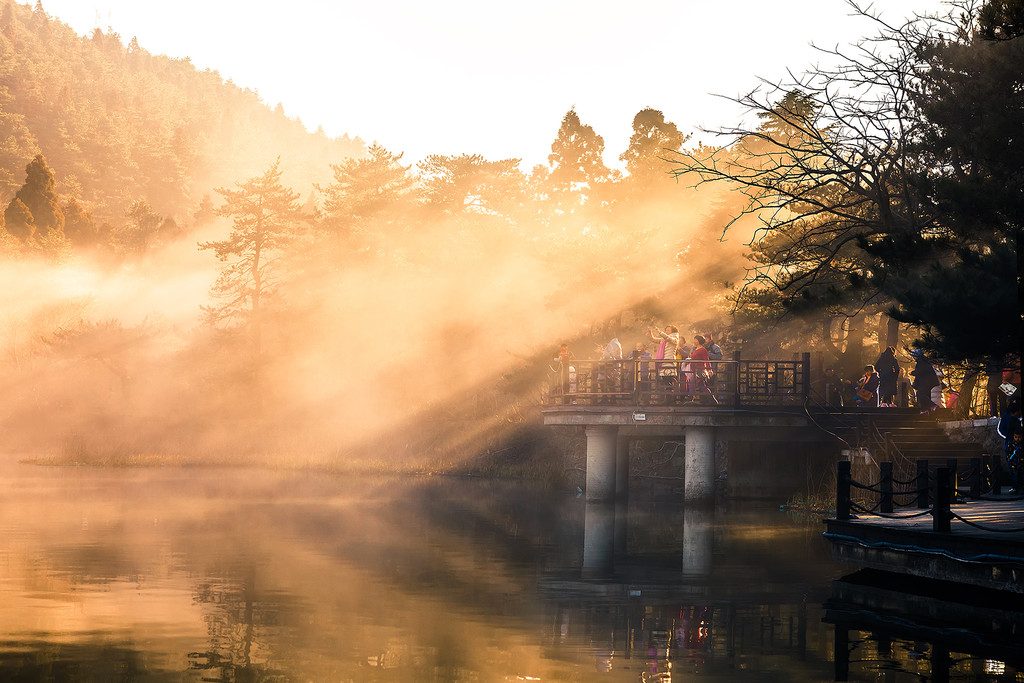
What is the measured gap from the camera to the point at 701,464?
3388 cm

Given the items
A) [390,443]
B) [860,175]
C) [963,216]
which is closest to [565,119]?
[390,443]

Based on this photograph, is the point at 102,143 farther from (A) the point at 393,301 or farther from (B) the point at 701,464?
(B) the point at 701,464

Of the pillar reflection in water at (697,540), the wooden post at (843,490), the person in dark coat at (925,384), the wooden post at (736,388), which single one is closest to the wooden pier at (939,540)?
the wooden post at (843,490)

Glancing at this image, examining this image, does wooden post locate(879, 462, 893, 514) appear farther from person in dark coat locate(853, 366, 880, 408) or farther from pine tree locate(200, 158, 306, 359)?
pine tree locate(200, 158, 306, 359)

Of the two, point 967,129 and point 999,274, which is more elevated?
point 967,129

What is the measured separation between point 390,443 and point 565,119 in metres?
34.4

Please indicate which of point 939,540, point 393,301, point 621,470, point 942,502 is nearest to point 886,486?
point 942,502

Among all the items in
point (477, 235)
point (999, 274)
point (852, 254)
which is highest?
point (477, 235)

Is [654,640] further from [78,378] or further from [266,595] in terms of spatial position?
[78,378]

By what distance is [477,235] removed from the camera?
69000mm

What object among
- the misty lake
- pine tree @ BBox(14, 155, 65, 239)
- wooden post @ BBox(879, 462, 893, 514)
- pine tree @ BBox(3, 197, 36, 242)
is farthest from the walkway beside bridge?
pine tree @ BBox(14, 155, 65, 239)

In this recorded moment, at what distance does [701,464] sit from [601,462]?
11.7ft

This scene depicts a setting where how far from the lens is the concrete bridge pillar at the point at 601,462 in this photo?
35.9m

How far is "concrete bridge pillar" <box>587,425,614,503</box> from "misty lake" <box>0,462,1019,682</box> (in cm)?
395
